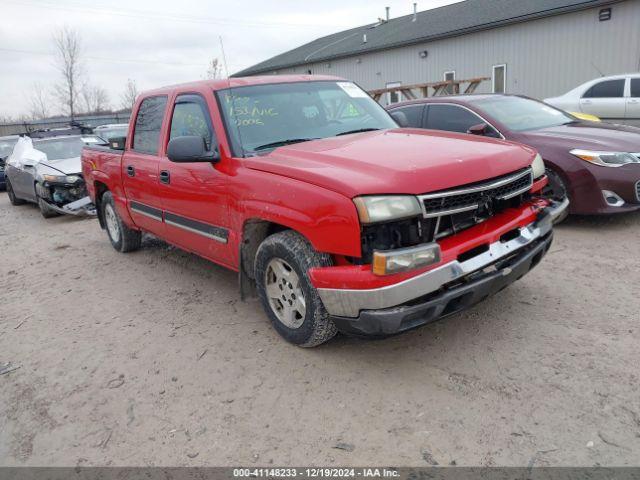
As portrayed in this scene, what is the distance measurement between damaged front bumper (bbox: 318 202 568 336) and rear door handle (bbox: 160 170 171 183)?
2.18 meters

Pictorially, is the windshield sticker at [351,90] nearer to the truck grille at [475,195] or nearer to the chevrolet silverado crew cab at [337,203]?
the chevrolet silverado crew cab at [337,203]

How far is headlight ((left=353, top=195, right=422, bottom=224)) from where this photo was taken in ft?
8.87

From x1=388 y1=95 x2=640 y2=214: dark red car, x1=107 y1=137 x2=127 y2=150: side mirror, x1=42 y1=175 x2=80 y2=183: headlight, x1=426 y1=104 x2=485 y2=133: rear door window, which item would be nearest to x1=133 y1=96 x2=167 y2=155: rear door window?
x1=107 y1=137 x2=127 y2=150: side mirror

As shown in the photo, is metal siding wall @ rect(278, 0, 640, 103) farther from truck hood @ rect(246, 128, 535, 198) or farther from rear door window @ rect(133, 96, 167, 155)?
rear door window @ rect(133, 96, 167, 155)

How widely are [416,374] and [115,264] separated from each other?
4.32 metres

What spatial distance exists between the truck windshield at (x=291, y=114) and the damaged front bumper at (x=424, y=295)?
1430mm

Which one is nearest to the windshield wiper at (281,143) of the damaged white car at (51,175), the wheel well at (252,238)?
the wheel well at (252,238)

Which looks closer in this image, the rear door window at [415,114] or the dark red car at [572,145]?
the dark red car at [572,145]

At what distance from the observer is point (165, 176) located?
4496 millimetres

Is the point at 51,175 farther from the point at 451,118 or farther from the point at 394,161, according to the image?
the point at 394,161

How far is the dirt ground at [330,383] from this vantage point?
8.38ft

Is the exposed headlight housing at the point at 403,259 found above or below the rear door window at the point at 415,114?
below

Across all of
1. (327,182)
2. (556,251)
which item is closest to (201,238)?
(327,182)

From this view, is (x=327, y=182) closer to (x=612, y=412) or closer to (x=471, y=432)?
(x=471, y=432)
